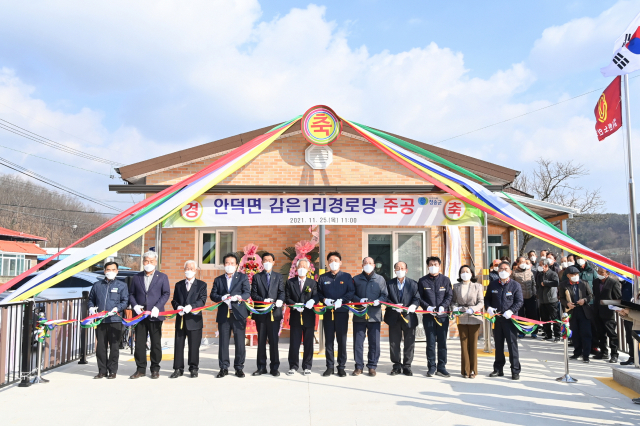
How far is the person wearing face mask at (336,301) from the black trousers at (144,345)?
256 cm

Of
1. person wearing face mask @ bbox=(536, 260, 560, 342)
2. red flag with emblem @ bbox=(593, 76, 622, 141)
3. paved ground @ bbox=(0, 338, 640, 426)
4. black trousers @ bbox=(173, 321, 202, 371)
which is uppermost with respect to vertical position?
red flag with emblem @ bbox=(593, 76, 622, 141)

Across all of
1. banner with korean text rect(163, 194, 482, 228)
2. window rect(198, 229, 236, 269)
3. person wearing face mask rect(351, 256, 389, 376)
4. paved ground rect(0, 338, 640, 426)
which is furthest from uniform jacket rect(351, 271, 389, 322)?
window rect(198, 229, 236, 269)

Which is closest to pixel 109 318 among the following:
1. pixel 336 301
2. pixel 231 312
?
pixel 231 312

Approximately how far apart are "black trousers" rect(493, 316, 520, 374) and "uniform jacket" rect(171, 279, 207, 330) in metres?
4.57

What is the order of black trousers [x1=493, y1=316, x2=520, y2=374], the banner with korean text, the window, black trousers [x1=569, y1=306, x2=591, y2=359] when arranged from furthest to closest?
the window < the banner with korean text < black trousers [x1=569, y1=306, x2=591, y2=359] < black trousers [x1=493, y1=316, x2=520, y2=374]

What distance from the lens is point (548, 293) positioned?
34.1ft

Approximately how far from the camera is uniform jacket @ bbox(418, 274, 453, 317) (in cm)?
755

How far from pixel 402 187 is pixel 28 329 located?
6476 millimetres

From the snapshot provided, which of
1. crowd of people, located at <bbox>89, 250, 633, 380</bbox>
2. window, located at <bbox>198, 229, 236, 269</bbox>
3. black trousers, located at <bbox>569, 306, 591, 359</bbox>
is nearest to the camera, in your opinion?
crowd of people, located at <bbox>89, 250, 633, 380</bbox>

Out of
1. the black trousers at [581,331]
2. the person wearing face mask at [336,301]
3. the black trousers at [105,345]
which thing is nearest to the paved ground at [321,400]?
the black trousers at [105,345]

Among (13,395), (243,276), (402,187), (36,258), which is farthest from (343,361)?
(36,258)

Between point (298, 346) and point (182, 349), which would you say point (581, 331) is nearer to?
point (298, 346)

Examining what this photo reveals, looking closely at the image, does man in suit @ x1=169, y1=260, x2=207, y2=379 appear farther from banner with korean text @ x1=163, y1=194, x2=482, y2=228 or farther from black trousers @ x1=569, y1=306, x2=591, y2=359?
black trousers @ x1=569, y1=306, x2=591, y2=359

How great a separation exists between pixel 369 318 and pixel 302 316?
1054 millimetres
